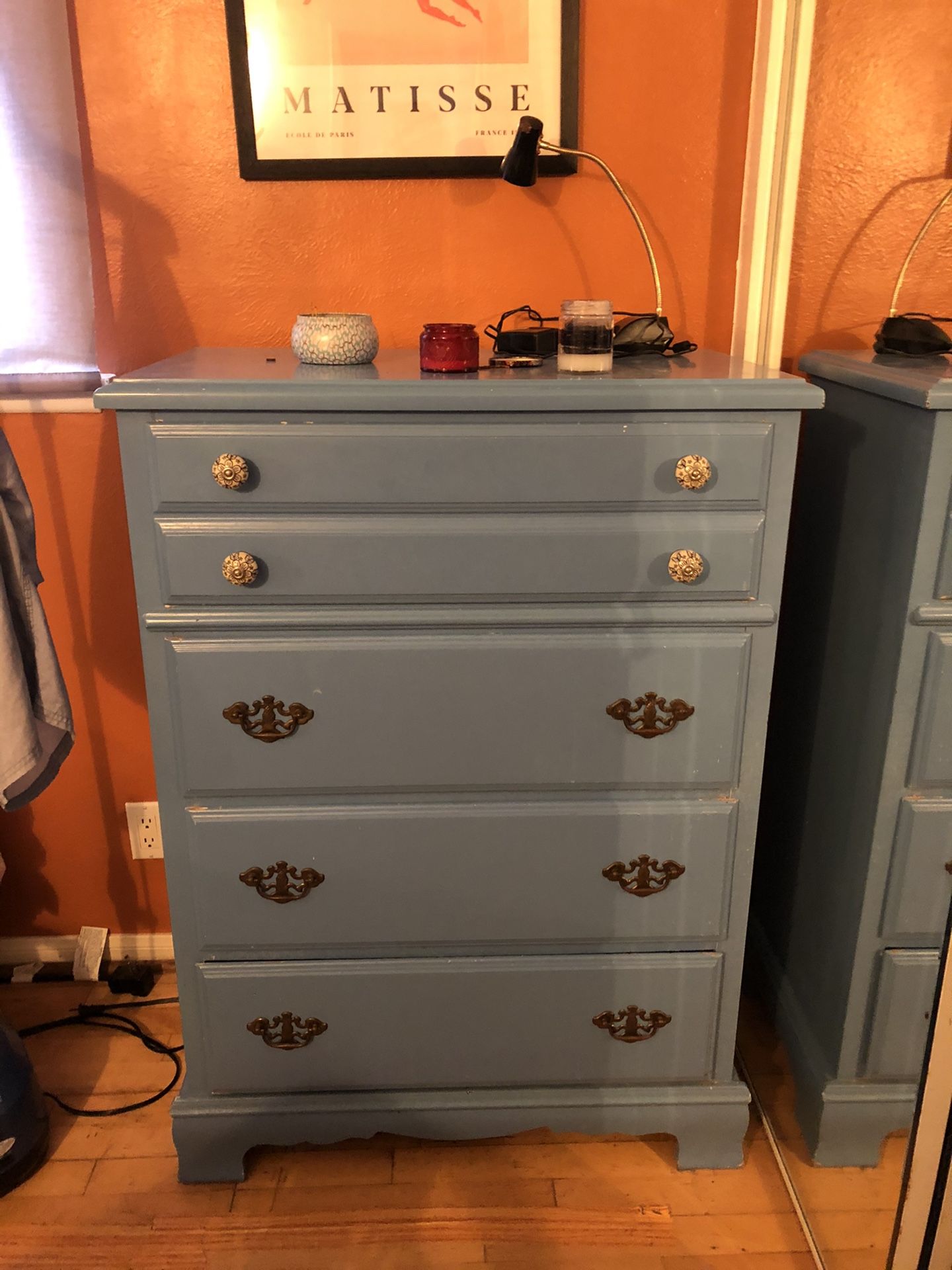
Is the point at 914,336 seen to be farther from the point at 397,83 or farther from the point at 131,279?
the point at 131,279

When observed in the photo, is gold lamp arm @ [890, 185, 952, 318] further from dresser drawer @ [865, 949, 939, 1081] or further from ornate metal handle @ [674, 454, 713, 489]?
dresser drawer @ [865, 949, 939, 1081]

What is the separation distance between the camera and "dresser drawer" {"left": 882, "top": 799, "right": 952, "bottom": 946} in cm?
140

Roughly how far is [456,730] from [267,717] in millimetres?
263

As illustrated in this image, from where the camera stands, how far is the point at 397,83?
1.62 metres

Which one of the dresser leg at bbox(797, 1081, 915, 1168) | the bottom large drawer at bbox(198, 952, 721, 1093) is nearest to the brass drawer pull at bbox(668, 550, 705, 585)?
the bottom large drawer at bbox(198, 952, 721, 1093)

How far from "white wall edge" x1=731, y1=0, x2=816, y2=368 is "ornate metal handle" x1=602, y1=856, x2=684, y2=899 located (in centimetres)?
85

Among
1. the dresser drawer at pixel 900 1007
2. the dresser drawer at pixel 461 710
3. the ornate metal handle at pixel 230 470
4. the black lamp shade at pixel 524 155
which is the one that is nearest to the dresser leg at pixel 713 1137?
the dresser drawer at pixel 900 1007

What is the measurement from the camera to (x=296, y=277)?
1.72m

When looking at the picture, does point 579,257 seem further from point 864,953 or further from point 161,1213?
point 161,1213

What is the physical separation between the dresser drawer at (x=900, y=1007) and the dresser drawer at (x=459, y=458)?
77 cm

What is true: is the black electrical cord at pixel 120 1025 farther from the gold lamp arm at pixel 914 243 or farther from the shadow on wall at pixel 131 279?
the gold lamp arm at pixel 914 243

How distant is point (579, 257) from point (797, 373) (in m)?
0.44

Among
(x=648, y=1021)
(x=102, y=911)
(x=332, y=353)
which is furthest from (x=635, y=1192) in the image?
(x=332, y=353)

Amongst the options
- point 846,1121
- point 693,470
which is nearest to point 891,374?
point 693,470
